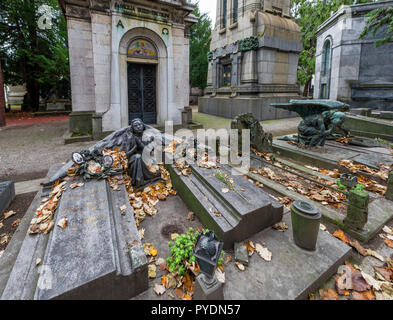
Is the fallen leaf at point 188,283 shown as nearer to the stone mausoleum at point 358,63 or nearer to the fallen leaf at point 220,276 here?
the fallen leaf at point 220,276

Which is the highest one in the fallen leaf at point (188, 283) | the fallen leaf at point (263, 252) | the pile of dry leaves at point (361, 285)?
the fallen leaf at point (263, 252)

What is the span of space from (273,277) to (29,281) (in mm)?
2664

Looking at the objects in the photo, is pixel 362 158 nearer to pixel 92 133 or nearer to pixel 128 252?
pixel 128 252

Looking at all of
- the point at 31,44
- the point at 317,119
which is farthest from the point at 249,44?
the point at 31,44

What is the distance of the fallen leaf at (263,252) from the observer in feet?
9.59

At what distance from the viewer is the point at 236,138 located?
22.3 ft

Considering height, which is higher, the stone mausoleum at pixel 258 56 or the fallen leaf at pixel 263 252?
the stone mausoleum at pixel 258 56

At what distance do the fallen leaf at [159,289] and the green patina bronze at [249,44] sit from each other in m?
16.0

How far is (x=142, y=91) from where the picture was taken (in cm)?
1138

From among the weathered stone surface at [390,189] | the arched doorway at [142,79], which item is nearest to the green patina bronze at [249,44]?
the arched doorway at [142,79]

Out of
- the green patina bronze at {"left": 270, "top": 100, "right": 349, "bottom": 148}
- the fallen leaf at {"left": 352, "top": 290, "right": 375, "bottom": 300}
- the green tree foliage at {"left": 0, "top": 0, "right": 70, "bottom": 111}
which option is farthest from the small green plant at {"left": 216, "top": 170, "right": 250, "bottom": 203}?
the green tree foliage at {"left": 0, "top": 0, "right": 70, "bottom": 111}

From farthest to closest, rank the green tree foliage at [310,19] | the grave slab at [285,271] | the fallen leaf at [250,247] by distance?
1. the green tree foliage at [310,19]
2. the fallen leaf at [250,247]
3. the grave slab at [285,271]

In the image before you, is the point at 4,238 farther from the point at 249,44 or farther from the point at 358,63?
the point at 358,63
